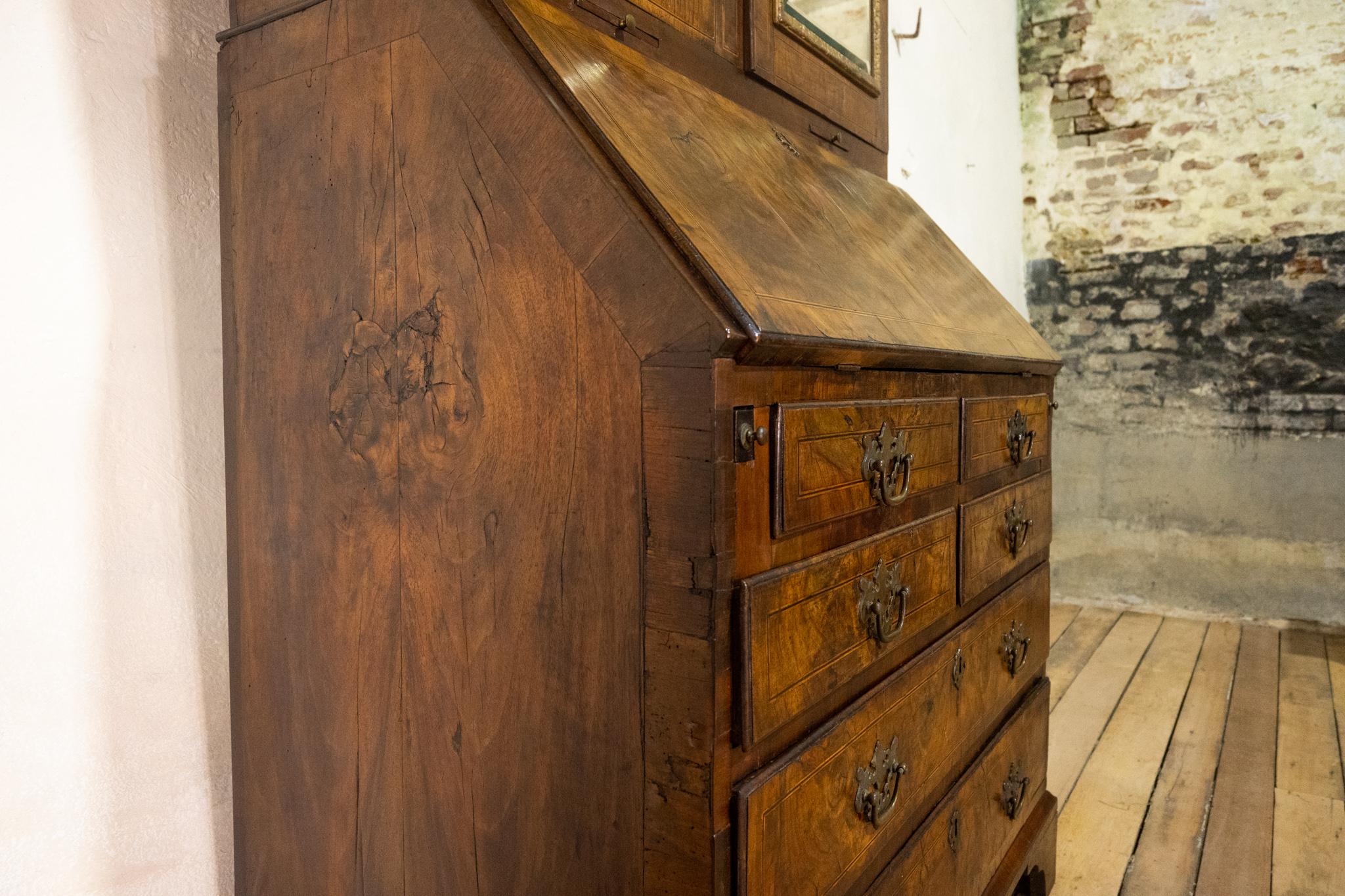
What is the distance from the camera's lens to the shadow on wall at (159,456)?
1.19m

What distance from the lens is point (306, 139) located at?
1116 mm

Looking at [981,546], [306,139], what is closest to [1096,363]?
[981,546]

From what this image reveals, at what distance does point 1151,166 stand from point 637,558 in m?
4.65

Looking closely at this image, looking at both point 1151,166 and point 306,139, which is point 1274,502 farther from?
point 306,139

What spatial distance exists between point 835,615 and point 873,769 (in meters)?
0.26

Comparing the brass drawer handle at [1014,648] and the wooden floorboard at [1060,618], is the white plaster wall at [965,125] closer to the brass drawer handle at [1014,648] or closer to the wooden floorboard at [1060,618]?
the wooden floorboard at [1060,618]

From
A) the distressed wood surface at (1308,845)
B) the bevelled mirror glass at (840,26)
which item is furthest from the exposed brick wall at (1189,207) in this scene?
the bevelled mirror glass at (840,26)

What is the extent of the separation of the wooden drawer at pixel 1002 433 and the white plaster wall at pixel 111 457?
1.13 metres

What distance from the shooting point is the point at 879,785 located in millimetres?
1183

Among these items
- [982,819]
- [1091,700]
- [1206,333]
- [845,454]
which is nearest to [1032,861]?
[982,819]

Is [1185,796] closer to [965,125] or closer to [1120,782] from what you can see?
[1120,782]

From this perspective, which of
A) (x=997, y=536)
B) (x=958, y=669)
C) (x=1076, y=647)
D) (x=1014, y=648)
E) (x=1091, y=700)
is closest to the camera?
(x=958, y=669)

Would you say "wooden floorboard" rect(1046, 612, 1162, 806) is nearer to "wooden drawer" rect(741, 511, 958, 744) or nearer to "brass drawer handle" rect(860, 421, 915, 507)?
"wooden drawer" rect(741, 511, 958, 744)

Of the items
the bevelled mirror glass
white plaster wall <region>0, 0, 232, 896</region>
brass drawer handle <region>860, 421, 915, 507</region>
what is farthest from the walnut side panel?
the bevelled mirror glass
